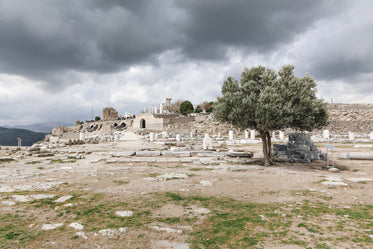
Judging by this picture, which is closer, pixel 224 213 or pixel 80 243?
pixel 80 243

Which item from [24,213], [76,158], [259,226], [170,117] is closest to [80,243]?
[24,213]

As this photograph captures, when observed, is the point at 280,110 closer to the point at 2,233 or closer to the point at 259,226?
the point at 259,226

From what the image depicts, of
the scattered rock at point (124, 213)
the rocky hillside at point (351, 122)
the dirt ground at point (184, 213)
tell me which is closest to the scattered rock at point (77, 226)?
the dirt ground at point (184, 213)

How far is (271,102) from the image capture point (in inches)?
496

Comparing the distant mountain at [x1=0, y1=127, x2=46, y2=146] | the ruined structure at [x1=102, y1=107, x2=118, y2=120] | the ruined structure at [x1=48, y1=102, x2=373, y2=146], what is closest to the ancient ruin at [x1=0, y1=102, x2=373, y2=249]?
the ruined structure at [x1=48, y1=102, x2=373, y2=146]

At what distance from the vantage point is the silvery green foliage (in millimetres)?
Result: 12625

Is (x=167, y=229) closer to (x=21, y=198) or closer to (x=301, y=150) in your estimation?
(x=21, y=198)

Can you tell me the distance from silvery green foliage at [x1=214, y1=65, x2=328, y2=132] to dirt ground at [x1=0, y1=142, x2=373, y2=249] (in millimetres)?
4355

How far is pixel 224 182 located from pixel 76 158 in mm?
14789

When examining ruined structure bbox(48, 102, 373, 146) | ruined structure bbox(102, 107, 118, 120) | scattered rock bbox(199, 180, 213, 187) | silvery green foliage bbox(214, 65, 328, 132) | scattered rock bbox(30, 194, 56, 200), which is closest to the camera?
scattered rock bbox(30, 194, 56, 200)

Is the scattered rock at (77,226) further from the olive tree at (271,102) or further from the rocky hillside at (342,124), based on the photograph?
the rocky hillside at (342,124)

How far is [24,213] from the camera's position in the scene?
566 cm

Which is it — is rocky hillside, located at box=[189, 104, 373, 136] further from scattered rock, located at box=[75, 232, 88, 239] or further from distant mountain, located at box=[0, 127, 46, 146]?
distant mountain, located at box=[0, 127, 46, 146]

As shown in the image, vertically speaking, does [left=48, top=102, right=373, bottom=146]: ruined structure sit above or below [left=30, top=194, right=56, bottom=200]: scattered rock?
above
